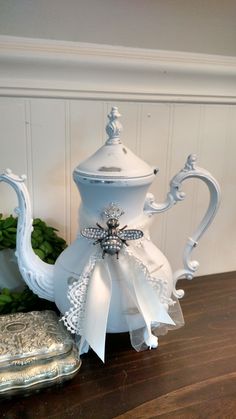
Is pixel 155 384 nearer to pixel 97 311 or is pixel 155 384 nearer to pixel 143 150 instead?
pixel 97 311

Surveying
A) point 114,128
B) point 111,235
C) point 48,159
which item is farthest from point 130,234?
point 48,159

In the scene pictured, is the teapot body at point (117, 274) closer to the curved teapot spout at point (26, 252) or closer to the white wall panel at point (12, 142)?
the curved teapot spout at point (26, 252)

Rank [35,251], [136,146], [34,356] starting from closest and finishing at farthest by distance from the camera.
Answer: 1. [34,356]
2. [35,251]
3. [136,146]

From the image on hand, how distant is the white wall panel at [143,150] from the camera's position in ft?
2.11

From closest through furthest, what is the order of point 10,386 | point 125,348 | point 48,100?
1. point 10,386
2. point 125,348
3. point 48,100

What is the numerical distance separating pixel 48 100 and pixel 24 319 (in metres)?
0.37

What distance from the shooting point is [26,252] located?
20.2 inches

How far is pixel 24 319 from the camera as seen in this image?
19.7 inches

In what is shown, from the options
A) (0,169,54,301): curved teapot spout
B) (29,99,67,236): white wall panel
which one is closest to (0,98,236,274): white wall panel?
(29,99,67,236): white wall panel

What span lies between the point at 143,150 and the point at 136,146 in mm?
18

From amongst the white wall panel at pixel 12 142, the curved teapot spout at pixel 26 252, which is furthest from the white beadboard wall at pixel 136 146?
the curved teapot spout at pixel 26 252

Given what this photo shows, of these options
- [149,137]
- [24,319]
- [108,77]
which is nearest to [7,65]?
[108,77]

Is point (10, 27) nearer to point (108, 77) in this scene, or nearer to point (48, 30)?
point (48, 30)

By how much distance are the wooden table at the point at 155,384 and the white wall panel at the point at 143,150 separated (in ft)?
0.88
